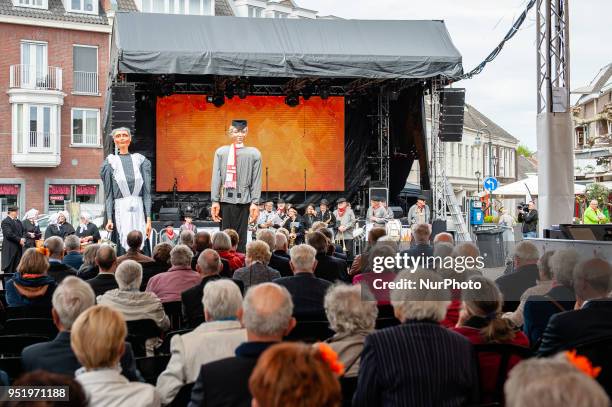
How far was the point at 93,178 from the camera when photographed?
35.4m

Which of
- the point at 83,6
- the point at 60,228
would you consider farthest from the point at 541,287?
the point at 83,6

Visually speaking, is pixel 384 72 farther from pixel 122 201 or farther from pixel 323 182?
pixel 122 201

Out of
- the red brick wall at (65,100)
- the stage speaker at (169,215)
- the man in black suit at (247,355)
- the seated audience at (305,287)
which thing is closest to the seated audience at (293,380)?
the man in black suit at (247,355)

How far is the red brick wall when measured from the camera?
34.0m

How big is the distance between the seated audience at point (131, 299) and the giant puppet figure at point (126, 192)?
15.5ft

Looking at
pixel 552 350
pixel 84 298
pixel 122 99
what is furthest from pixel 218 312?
pixel 122 99

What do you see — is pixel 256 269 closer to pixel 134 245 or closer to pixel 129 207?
pixel 134 245

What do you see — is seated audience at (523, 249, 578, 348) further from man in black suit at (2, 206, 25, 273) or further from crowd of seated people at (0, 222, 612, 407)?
man in black suit at (2, 206, 25, 273)

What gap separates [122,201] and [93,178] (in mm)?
25539

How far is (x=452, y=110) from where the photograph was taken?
720 inches

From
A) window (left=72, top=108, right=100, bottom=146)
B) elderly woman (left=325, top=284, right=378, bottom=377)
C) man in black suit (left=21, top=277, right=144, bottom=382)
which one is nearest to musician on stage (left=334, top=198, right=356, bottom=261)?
elderly woman (left=325, top=284, right=378, bottom=377)

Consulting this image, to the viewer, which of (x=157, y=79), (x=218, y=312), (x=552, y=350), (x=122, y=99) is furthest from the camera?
(x=157, y=79)

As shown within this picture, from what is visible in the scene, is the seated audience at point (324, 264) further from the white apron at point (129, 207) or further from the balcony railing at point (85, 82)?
the balcony railing at point (85, 82)

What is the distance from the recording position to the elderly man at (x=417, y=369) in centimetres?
354
